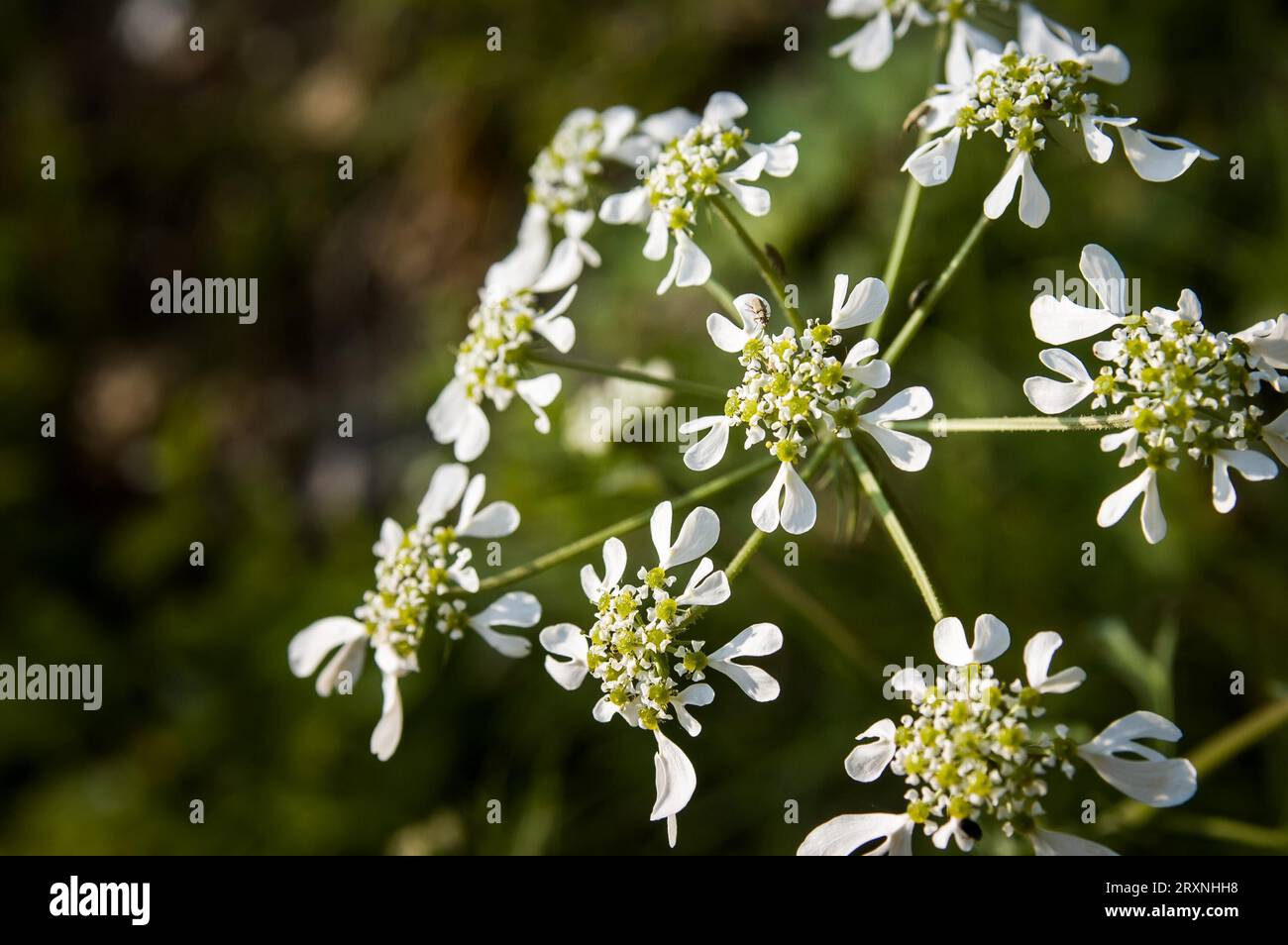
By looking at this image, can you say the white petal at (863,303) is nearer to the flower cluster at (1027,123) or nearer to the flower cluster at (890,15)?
the flower cluster at (1027,123)

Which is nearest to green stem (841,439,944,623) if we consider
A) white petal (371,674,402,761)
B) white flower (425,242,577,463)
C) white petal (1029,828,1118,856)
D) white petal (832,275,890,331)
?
white petal (832,275,890,331)

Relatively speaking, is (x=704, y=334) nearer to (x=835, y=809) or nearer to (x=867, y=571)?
(x=867, y=571)

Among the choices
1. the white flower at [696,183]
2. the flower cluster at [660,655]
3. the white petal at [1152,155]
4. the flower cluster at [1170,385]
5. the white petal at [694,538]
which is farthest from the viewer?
the white flower at [696,183]

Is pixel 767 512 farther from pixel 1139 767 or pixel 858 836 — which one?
pixel 1139 767

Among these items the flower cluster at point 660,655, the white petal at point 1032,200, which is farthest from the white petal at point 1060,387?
the flower cluster at point 660,655

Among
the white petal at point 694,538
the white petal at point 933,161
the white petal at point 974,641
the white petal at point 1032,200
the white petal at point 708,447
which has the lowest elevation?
the white petal at point 974,641

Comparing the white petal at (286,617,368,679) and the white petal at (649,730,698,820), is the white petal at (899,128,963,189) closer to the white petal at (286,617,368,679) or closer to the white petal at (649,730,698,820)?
the white petal at (649,730,698,820)
